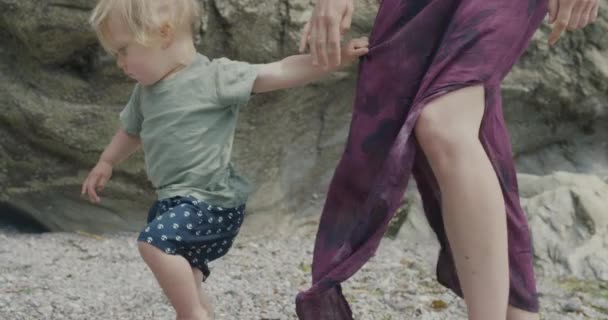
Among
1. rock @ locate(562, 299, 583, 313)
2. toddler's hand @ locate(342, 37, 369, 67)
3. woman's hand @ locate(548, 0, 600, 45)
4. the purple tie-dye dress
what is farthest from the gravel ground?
woman's hand @ locate(548, 0, 600, 45)

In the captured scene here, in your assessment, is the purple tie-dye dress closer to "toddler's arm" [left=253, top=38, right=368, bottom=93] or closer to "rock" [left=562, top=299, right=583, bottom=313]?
"toddler's arm" [left=253, top=38, right=368, bottom=93]

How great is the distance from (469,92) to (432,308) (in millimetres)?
1307

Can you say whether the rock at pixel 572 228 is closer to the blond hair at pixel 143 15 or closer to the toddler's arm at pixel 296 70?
the toddler's arm at pixel 296 70

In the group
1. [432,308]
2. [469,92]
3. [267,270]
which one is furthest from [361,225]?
[267,270]

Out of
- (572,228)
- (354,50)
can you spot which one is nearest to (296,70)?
(354,50)

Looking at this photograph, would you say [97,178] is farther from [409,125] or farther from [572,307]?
[572,307]

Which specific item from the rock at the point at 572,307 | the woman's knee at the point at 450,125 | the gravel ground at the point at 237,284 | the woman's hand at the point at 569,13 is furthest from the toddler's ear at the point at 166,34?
the rock at the point at 572,307

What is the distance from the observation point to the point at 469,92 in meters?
1.93

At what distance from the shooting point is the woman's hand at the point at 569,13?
195cm

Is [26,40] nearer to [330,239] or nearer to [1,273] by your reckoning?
[1,273]

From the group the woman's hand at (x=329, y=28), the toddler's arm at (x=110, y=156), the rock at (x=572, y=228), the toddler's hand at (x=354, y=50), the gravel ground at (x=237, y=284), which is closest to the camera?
the woman's hand at (x=329, y=28)

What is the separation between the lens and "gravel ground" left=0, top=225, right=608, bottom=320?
304 centimetres

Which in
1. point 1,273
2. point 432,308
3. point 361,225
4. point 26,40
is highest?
point 361,225

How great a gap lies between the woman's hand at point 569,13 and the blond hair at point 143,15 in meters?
0.85
